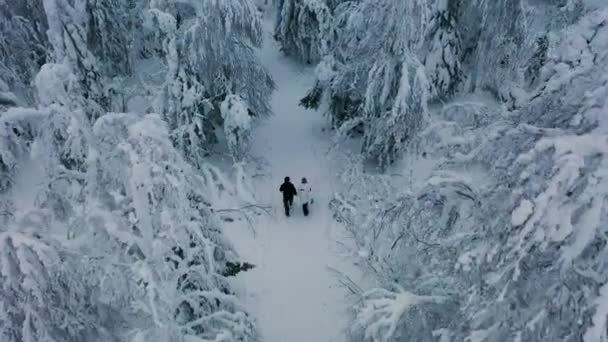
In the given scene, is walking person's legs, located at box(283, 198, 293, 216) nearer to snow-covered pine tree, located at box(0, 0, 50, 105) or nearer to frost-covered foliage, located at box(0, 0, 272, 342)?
frost-covered foliage, located at box(0, 0, 272, 342)

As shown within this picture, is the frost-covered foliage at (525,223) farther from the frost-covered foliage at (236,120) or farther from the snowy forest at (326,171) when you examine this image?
the frost-covered foliage at (236,120)

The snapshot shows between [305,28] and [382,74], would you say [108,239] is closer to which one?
[382,74]

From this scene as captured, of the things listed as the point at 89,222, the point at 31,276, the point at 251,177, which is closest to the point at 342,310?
the point at 251,177

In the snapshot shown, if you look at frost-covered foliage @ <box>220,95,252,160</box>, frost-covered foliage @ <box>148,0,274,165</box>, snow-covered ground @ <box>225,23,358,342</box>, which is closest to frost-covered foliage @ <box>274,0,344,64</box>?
snow-covered ground @ <box>225,23,358,342</box>

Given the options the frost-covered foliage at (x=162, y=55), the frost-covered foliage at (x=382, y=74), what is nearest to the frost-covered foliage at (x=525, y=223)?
the frost-covered foliage at (x=382, y=74)

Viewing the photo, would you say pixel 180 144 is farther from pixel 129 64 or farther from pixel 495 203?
pixel 495 203
